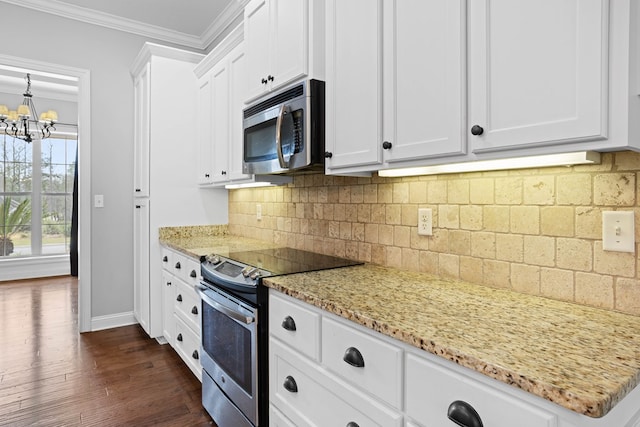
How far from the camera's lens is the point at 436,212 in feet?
5.40

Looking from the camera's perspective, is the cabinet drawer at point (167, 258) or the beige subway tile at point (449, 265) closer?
the beige subway tile at point (449, 265)

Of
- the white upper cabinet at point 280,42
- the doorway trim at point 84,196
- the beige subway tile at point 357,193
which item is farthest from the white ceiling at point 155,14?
the beige subway tile at point 357,193

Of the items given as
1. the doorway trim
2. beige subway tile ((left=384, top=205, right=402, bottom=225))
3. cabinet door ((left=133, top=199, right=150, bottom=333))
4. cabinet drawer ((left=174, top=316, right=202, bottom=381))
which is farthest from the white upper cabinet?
the doorway trim

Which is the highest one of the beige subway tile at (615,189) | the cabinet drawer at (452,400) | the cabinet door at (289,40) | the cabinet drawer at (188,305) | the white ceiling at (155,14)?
the white ceiling at (155,14)

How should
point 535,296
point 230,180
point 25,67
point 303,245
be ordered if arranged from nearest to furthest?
point 535,296 → point 303,245 → point 230,180 → point 25,67

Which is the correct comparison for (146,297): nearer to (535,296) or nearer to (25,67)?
(25,67)

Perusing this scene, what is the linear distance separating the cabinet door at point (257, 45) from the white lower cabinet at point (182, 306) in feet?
3.78

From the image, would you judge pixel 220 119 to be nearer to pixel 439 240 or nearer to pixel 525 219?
pixel 439 240

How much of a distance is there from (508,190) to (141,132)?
312 cm

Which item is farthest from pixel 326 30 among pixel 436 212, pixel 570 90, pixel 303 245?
pixel 303 245

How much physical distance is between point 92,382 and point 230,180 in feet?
5.35

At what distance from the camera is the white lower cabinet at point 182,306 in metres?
2.45

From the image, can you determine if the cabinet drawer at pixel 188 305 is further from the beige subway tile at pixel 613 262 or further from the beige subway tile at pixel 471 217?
the beige subway tile at pixel 613 262

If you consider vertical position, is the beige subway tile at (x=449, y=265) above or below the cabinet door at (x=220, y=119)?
below
